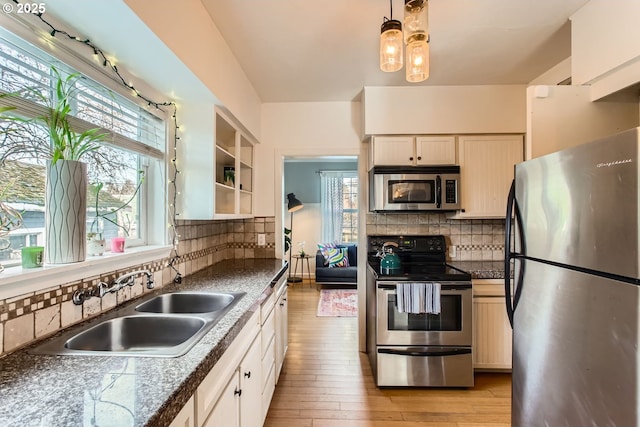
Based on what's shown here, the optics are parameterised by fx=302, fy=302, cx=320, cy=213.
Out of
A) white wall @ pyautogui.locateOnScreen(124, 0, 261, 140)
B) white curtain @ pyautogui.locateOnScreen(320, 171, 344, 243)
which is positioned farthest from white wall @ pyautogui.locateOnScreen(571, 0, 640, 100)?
white curtain @ pyautogui.locateOnScreen(320, 171, 344, 243)

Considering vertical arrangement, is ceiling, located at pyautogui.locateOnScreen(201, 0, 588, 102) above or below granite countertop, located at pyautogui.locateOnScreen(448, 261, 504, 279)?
above

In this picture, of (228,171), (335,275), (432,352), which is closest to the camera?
(432,352)

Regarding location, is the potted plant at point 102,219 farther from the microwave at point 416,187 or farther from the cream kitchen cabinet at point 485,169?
the cream kitchen cabinet at point 485,169

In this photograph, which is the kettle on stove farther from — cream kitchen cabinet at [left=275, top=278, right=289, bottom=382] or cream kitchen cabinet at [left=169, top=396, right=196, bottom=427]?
cream kitchen cabinet at [left=169, top=396, right=196, bottom=427]

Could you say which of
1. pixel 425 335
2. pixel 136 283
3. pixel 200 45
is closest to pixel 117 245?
pixel 136 283

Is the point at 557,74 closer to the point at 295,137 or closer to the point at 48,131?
the point at 295,137

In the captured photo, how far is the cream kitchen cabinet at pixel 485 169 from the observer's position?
2646 mm

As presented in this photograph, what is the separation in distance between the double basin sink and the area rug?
2.69 meters

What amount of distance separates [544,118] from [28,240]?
7.93 feet

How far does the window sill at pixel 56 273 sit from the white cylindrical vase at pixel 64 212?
1.8 inches

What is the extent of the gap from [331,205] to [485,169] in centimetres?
381

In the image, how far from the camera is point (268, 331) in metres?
1.92

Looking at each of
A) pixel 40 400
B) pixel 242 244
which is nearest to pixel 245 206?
pixel 242 244

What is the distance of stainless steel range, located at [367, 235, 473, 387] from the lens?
2.29 meters
